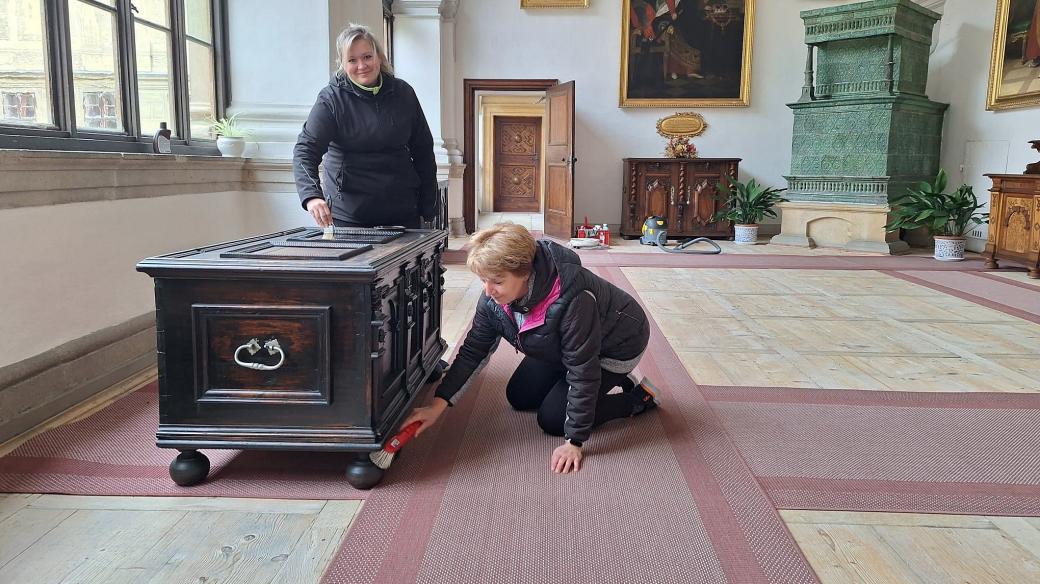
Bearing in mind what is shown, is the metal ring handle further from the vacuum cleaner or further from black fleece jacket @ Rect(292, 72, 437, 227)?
the vacuum cleaner

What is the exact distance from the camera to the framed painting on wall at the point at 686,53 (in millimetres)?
9789

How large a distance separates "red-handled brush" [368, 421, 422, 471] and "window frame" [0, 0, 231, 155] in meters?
1.67

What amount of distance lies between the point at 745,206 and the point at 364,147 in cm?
730

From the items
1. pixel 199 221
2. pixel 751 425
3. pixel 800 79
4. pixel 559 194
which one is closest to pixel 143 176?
pixel 199 221

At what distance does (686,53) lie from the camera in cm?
985

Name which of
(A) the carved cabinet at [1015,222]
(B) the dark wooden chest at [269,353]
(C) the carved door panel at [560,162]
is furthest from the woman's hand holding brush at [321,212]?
(C) the carved door panel at [560,162]

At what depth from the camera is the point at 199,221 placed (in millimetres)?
3713

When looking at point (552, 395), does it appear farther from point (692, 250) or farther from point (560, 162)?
point (560, 162)

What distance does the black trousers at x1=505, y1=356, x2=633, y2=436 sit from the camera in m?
2.54

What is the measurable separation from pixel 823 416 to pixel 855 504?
780mm

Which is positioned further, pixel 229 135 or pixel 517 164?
pixel 517 164

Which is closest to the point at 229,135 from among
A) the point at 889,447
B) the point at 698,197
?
the point at 889,447

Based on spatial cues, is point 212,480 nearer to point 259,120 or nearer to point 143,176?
point 143,176

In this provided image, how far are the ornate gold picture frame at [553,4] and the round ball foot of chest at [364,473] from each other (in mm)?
8815
